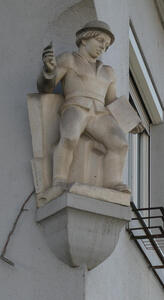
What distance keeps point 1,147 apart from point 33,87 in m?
0.55

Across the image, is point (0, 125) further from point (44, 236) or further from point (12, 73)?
point (44, 236)

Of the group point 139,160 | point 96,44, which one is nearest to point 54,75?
point 96,44

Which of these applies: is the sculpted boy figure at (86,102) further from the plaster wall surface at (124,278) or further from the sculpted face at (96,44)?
the plaster wall surface at (124,278)

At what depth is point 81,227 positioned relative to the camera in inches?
323

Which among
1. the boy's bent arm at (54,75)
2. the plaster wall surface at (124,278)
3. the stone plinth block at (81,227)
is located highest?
the boy's bent arm at (54,75)

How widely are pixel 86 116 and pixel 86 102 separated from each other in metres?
0.11

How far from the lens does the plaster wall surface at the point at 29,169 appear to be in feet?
27.0

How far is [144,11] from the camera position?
1180 cm

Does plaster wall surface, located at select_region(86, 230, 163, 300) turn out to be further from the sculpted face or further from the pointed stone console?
the sculpted face

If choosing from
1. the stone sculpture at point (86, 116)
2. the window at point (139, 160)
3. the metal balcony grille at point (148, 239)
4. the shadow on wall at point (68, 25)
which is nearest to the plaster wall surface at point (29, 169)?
the shadow on wall at point (68, 25)

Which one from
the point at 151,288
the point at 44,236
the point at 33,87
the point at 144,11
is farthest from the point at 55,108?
the point at 144,11

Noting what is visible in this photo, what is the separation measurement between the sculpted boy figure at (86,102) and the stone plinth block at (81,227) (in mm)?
163

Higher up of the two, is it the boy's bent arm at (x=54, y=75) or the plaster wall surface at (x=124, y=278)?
the boy's bent arm at (x=54, y=75)

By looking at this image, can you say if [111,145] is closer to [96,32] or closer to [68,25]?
[96,32]
